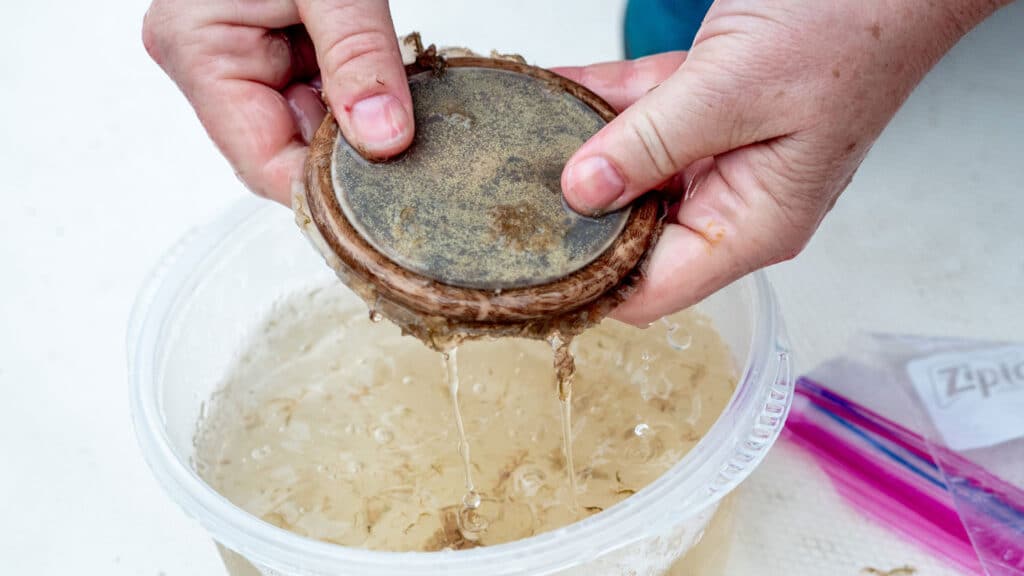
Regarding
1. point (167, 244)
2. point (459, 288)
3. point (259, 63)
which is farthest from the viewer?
point (167, 244)

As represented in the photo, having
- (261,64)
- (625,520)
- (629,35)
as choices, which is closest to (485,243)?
(625,520)

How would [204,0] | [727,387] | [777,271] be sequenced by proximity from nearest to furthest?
[204,0] → [727,387] → [777,271]

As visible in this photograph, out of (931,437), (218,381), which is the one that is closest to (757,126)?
(931,437)

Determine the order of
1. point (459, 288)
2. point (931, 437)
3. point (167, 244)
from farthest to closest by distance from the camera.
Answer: point (167, 244), point (931, 437), point (459, 288)

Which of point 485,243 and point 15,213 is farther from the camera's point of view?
point 15,213

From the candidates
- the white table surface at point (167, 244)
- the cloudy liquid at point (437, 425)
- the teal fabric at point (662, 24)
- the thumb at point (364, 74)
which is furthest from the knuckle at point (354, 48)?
the teal fabric at point (662, 24)

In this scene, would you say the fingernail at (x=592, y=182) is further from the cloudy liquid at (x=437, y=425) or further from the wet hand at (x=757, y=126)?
the cloudy liquid at (x=437, y=425)

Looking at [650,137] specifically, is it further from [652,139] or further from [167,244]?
[167,244]

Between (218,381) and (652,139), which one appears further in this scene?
Answer: (218,381)

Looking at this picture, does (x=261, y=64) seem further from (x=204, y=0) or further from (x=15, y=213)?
(x=15, y=213)
